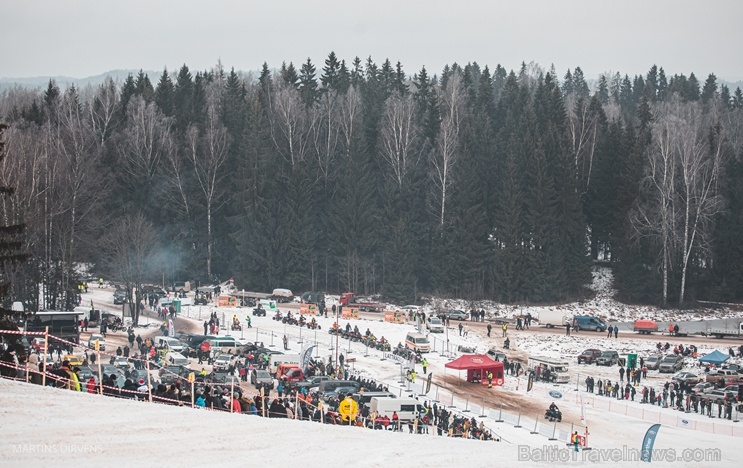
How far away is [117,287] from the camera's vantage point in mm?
68812

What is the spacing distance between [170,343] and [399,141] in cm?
3584

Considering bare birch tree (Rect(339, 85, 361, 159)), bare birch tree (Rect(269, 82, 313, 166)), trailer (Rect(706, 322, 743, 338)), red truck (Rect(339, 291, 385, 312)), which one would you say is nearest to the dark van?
red truck (Rect(339, 291, 385, 312))

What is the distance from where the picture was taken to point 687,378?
4625 cm

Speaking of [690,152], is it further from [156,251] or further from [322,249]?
[156,251]

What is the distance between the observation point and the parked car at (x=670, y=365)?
49.3 metres

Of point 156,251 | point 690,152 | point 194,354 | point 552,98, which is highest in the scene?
point 552,98

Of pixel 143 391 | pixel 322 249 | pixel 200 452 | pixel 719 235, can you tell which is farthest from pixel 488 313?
pixel 200 452

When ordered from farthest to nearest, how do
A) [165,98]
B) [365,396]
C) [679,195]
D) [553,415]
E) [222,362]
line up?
[165,98]
[679,195]
[222,362]
[553,415]
[365,396]

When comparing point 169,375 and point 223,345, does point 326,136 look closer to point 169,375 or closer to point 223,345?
point 223,345

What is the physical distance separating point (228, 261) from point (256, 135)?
11787mm

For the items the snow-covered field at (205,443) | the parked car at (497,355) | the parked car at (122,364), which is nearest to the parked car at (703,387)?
the parked car at (497,355)

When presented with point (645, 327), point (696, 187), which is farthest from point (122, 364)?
point (696, 187)

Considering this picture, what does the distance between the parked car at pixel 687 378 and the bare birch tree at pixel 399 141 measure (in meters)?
36.0

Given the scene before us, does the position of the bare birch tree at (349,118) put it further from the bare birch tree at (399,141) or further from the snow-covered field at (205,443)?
the snow-covered field at (205,443)
